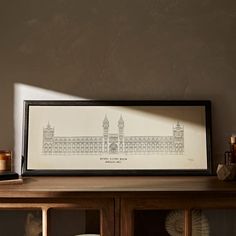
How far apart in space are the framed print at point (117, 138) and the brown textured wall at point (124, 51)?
6cm

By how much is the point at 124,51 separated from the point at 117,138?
39 cm

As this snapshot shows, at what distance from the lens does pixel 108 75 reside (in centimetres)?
177

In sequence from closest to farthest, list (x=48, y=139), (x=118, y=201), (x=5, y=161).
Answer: (x=118, y=201) → (x=5, y=161) → (x=48, y=139)

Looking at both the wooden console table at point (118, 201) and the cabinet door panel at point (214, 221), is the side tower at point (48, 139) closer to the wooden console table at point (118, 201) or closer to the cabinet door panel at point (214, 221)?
the wooden console table at point (118, 201)

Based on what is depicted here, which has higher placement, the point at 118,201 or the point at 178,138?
the point at 178,138

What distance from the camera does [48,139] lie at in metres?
1.73

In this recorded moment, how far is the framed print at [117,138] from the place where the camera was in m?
1.71

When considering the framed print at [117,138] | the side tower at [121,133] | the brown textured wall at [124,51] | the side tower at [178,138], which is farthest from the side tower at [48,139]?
the side tower at [178,138]

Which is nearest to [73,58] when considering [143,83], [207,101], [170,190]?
[143,83]

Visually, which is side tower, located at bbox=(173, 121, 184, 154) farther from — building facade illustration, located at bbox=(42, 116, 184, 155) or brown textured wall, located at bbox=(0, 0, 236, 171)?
brown textured wall, located at bbox=(0, 0, 236, 171)

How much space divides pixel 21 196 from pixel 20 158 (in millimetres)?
410

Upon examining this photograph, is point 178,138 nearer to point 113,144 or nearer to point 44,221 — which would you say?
point 113,144

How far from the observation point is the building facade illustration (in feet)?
5.65

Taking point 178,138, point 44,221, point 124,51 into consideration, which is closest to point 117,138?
point 178,138
